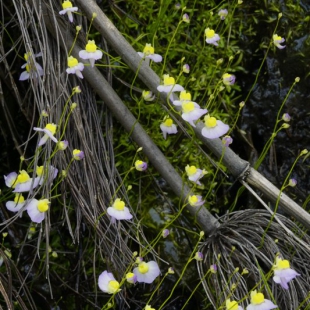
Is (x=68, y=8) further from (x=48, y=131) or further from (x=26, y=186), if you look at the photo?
(x=26, y=186)

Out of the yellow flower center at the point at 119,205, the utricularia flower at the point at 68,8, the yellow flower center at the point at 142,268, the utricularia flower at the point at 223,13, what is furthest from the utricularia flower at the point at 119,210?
the utricularia flower at the point at 223,13

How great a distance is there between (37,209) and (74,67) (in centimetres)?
36

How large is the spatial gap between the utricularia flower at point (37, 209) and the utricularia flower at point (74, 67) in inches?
12.8

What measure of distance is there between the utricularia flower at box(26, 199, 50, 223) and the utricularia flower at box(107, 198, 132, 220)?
0.15m

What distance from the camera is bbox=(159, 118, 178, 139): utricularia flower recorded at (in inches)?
67.4

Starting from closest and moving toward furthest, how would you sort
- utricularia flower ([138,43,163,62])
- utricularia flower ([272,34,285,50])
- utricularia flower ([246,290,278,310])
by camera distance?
utricularia flower ([246,290,278,310]) < utricularia flower ([138,43,163,62]) < utricularia flower ([272,34,285,50])

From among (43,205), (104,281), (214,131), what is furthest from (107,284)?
(214,131)

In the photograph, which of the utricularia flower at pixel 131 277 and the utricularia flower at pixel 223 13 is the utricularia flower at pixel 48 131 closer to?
the utricularia flower at pixel 131 277

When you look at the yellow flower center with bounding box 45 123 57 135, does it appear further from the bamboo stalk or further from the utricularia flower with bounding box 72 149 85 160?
the bamboo stalk

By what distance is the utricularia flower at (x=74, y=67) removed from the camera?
1.59 m

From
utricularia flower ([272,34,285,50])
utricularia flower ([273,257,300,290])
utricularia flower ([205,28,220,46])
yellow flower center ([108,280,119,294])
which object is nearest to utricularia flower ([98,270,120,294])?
yellow flower center ([108,280,119,294])

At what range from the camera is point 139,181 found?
1.80 metres

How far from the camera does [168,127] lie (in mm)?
1719

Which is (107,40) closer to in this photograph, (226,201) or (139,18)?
(139,18)
